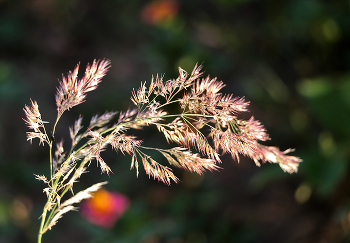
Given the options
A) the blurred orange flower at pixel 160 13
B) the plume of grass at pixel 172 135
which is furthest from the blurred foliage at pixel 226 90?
the plume of grass at pixel 172 135

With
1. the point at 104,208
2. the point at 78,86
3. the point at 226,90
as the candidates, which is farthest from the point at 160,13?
the point at 78,86

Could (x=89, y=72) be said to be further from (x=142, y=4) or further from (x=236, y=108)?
(x=142, y=4)

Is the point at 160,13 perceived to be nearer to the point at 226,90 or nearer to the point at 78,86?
the point at 226,90

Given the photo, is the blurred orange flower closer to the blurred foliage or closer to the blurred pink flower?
the blurred foliage

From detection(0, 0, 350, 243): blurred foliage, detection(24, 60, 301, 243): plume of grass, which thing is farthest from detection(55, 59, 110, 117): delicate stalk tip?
detection(0, 0, 350, 243): blurred foliage

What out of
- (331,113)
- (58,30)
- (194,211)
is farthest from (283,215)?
(58,30)

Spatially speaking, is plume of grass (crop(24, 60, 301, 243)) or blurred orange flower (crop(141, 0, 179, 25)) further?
blurred orange flower (crop(141, 0, 179, 25))
